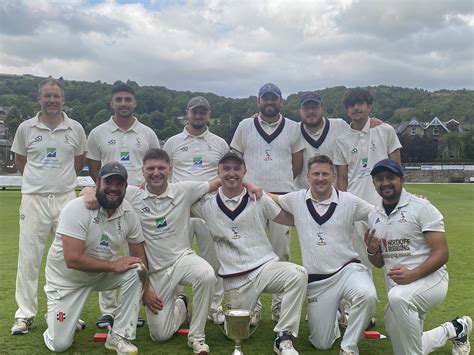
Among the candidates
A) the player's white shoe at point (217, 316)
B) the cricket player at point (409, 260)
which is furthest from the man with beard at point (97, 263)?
the cricket player at point (409, 260)

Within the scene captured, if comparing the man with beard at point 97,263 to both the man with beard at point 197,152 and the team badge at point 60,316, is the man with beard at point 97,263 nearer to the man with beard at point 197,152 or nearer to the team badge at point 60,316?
the team badge at point 60,316

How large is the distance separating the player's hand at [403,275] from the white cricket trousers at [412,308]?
0.12ft

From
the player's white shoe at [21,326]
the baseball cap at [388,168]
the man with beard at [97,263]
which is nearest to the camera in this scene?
the baseball cap at [388,168]

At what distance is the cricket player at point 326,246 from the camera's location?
4750 millimetres

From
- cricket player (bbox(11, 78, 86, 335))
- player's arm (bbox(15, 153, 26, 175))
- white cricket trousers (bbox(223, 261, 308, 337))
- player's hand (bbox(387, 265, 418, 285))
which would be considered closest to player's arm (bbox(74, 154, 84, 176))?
cricket player (bbox(11, 78, 86, 335))

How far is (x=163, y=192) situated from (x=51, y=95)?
5.46 ft

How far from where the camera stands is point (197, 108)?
5895mm

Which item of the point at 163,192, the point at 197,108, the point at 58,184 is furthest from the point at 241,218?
the point at 58,184

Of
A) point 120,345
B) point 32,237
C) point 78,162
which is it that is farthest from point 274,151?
point 32,237

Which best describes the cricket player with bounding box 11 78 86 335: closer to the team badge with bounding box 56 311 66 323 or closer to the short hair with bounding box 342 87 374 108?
the team badge with bounding box 56 311 66 323

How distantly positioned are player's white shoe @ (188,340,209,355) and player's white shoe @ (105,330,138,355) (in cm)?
53

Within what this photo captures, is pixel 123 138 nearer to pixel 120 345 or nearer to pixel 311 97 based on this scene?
pixel 311 97

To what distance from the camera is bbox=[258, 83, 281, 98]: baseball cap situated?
5.85 metres

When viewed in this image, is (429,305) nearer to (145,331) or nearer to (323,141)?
(323,141)
